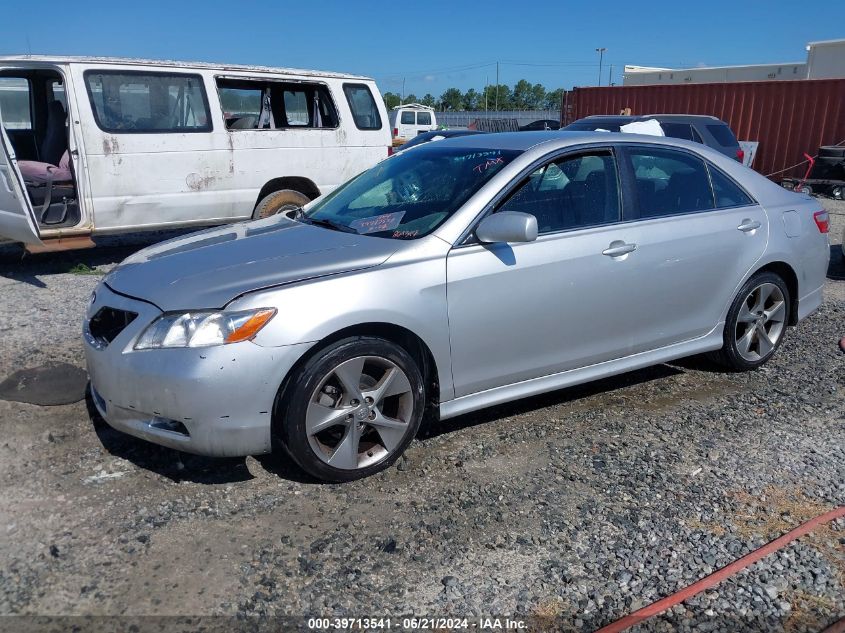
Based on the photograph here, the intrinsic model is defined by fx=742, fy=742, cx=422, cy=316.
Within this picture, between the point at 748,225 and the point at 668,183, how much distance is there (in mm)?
622

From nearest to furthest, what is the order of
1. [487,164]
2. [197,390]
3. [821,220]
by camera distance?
[197,390] → [487,164] → [821,220]

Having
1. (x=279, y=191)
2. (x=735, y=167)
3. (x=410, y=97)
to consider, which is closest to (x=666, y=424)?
(x=735, y=167)

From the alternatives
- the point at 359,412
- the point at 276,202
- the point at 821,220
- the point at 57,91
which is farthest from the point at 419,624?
the point at 57,91

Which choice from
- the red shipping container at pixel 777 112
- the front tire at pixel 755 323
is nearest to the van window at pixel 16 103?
the front tire at pixel 755 323

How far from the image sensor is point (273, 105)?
8.64 m

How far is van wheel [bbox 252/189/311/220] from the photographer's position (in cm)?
852

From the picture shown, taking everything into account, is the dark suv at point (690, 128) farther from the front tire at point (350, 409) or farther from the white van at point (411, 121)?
the white van at point (411, 121)

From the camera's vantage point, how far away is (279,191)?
8664 mm

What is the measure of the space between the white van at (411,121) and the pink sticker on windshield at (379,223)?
25157mm

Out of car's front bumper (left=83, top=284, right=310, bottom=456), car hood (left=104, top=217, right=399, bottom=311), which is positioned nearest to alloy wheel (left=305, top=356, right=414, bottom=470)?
car's front bumper (left=83, top=284, right=310, bottom=456)

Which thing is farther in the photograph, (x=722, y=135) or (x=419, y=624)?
(x=722, y=135)

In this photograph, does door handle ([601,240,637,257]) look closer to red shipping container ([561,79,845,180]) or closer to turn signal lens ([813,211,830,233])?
turn signal lens ([813,211,830,233])

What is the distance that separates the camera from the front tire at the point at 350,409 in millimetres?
3268

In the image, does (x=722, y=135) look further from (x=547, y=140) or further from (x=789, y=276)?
(x=547, y=140)
